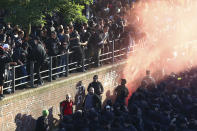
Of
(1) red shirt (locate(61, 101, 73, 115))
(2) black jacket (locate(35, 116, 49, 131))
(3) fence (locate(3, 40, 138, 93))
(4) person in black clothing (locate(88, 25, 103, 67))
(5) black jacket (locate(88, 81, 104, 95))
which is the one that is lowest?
(2) black jacket (locate(35, 116, 49, 131))

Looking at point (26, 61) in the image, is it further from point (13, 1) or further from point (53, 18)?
point (53, 18)

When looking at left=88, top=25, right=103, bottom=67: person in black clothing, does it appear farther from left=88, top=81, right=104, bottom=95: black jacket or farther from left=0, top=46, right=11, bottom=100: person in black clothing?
left=0, top=46, right=11, bottom=100: person in black clothing

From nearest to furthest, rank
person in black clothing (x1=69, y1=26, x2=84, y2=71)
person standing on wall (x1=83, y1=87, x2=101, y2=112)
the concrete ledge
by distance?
the concrete ledge, person standing on wall (x1=83, y1=87, x2=101, y2=112), person in black clothing (x1=69, y1=26, x2=84, y2=71)

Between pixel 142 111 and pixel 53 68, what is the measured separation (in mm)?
3752

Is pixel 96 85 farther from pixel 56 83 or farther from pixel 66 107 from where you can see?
pixel 66 107

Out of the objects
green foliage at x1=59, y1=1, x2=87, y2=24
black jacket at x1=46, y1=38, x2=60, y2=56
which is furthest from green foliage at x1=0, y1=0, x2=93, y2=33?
black jacket at x1=46, y1=38, x2=60, y2=56

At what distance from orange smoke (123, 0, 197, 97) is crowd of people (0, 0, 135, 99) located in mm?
1487

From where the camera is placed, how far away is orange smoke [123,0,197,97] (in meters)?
24.8

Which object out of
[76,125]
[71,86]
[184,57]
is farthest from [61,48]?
[184,57]

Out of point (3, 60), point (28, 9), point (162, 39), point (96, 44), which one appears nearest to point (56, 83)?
point (96, 44)

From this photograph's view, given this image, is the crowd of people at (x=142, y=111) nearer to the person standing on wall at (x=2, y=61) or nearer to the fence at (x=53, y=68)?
the fence at (x=53, y=68)

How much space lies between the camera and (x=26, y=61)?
18703 mm

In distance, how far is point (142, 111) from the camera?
59.0ft

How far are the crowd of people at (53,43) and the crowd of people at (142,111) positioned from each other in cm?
159
